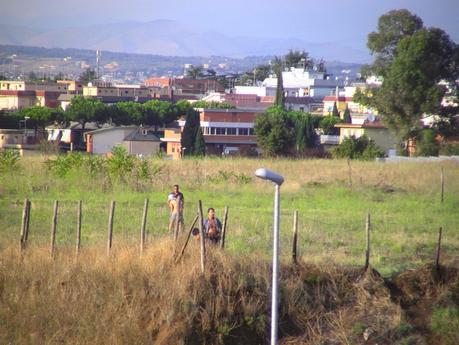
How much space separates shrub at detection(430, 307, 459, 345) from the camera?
555 inches

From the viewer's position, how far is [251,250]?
54.6ft

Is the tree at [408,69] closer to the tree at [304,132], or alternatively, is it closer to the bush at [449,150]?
the bush at [449,150]

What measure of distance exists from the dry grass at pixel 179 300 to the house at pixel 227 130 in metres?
38.3

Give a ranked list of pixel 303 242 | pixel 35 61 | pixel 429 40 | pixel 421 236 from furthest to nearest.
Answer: pixel 35 61 → pixel 429 40 → pixel 421 236 → pixel 303 242

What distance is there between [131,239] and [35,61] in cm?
15144

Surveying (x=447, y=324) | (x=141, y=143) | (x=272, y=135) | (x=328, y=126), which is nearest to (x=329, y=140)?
(x=328, y=126)

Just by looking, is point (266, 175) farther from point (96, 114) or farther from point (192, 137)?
point (96, 114)

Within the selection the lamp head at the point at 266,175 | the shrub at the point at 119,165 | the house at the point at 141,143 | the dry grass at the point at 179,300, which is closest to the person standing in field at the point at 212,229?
the dry grass at the point at 179,300

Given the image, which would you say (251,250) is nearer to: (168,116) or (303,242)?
(303,242)

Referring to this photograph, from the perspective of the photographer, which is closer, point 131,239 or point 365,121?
point 131,239

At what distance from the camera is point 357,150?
149ft

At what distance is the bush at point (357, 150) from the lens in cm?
4456

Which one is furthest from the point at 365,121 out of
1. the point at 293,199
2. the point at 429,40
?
the point at 293,199

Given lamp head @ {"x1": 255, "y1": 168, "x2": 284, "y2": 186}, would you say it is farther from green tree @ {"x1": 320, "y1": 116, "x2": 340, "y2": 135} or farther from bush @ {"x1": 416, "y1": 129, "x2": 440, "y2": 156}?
green tree @ {"x1": 320, "y1": 116, "x2": 340, "y2": 135}
